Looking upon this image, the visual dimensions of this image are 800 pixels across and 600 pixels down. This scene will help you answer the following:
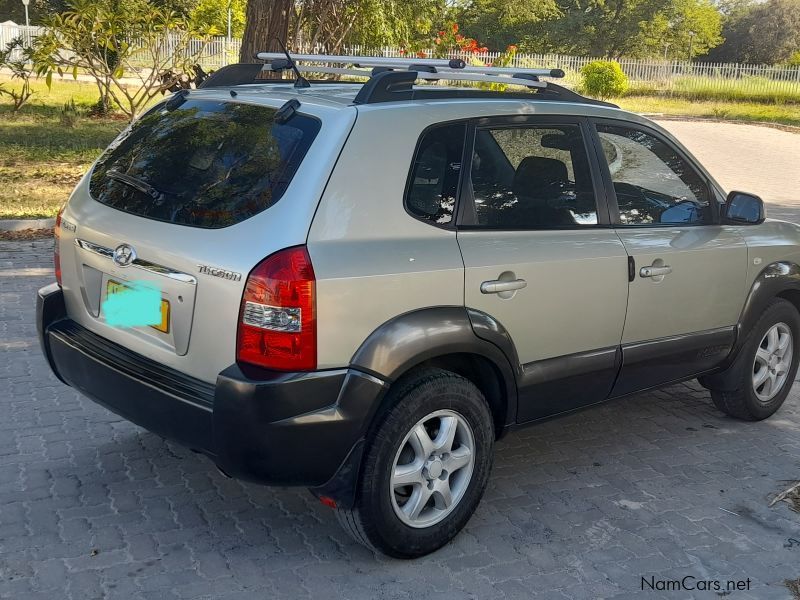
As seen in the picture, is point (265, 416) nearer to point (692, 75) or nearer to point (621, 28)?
point (692, 75)

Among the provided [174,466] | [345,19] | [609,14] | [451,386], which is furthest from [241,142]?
[609,14]

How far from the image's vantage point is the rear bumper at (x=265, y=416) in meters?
3.13

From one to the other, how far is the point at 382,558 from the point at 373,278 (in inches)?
46.0

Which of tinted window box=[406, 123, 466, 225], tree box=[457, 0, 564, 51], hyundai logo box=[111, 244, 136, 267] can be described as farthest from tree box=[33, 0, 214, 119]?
tree box=[457, 0, 564, 51]

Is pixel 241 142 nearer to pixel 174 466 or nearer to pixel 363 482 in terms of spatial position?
pixel 363 482

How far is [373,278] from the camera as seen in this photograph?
3.27 m

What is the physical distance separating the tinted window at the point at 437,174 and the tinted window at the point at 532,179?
0.10 m

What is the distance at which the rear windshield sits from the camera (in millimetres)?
3311

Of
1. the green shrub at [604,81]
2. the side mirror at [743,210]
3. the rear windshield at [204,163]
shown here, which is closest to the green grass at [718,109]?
the green shrub at [604,81]

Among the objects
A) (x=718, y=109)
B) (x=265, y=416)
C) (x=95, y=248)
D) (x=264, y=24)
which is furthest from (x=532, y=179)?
(x=718, y=109)

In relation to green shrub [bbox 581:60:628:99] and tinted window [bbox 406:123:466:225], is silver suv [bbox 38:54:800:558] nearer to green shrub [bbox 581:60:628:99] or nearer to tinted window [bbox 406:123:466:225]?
tinted window [bbox 406:123:466:225]

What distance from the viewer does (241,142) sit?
350 cm

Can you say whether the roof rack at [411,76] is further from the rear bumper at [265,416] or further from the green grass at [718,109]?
the green grass at [718,109]

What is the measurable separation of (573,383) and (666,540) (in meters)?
0.77
